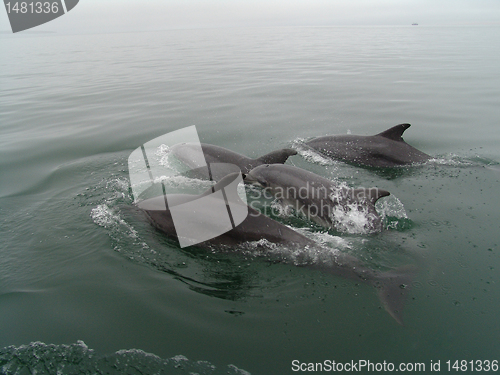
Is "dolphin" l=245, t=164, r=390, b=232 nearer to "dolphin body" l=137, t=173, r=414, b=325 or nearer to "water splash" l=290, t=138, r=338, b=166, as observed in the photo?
"dolphin body" l=137, t=173, r=414, b=325

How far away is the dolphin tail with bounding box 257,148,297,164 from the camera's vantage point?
10258 mm

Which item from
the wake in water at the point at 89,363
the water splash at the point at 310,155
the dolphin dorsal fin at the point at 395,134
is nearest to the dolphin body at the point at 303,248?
the wake in water at the point at 89,363

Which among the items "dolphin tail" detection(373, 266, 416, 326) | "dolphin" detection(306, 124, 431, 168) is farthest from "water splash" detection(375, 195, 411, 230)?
"dolphin" detection(306, 124, 431, 168)

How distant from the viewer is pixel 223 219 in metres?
6.89

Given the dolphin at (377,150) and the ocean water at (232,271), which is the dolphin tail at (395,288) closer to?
the ocean water at (232,271)

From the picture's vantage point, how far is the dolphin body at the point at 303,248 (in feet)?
18.8

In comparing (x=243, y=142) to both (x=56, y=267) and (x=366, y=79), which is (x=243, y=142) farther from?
(x=366, y=79)

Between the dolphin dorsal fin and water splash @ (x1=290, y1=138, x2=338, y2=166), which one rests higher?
the dolphin dorsal fin

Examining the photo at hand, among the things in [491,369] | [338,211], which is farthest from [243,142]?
[491,369]

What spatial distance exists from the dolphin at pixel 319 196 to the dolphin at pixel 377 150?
9.63ft

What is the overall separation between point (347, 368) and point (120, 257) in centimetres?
426

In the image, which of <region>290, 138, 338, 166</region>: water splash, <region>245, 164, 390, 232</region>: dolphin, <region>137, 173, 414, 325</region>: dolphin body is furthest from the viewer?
<region>290, 138, 338, 166</region>: water splash

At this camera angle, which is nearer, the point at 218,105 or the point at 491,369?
the point at 491,369

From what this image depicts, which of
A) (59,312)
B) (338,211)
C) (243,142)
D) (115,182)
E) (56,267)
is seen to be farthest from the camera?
(243,142)
